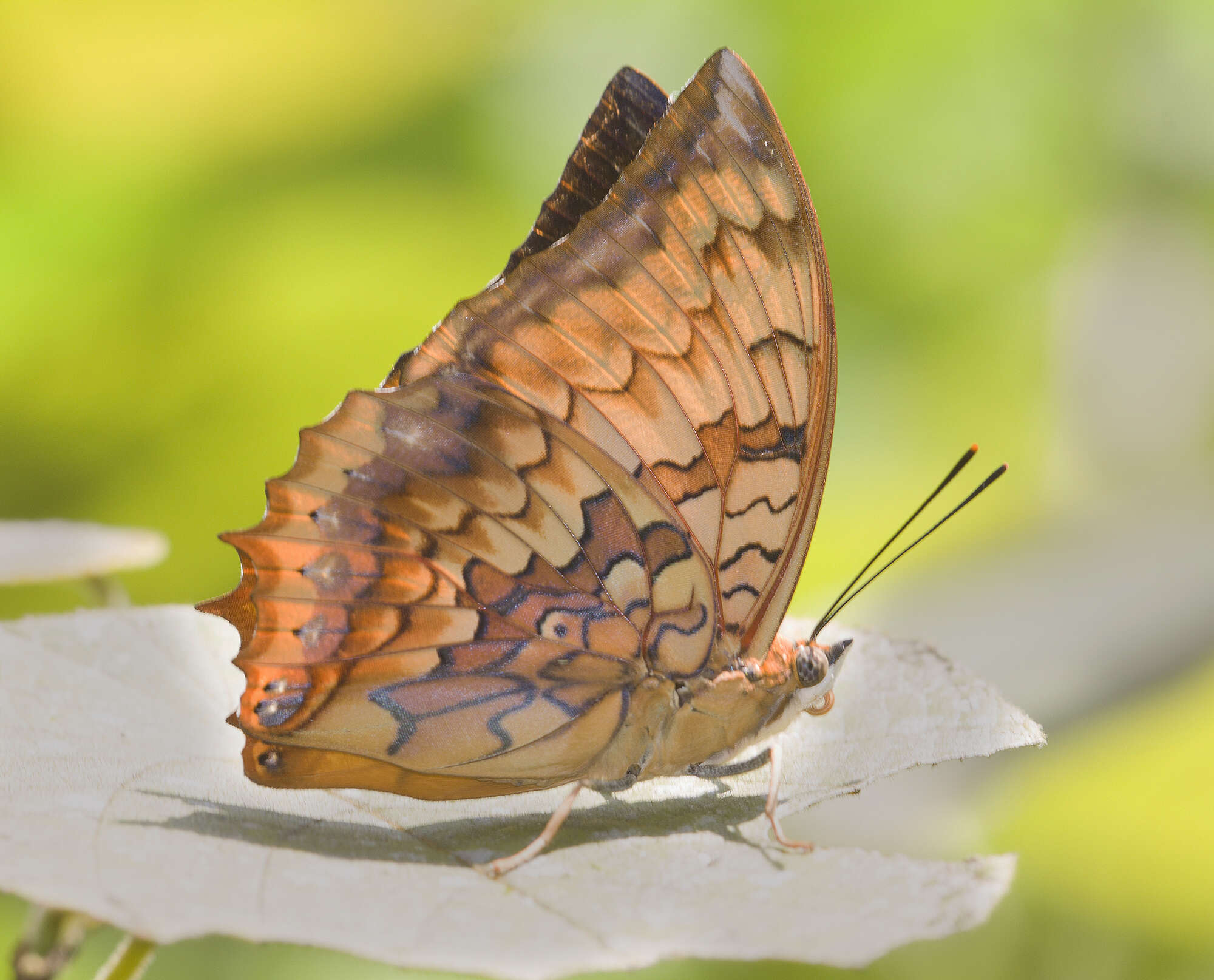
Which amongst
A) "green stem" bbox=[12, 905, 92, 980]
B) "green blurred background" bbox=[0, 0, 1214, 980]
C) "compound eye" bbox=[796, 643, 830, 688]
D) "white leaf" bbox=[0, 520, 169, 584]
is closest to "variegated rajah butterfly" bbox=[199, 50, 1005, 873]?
"compound eye" bbox=[796, 643, 830, 688]

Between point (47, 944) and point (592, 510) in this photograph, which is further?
point (592, 510)

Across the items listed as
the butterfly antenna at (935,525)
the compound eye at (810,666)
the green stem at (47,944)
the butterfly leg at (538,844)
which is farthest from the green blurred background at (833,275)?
the green stem at (47,944)

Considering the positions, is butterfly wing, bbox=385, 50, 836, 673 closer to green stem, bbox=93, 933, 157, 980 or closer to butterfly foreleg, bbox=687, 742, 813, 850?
butterfly foreleg, bbox=687, 742, 813, 850

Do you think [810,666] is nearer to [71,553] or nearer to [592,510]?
[592,510]

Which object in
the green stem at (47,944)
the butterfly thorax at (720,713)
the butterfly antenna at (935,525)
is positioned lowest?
the green stem at (47,944)

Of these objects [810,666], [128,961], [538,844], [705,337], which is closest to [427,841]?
[538,844]

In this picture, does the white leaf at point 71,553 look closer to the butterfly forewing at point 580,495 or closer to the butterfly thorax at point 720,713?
the butterfly forewing at point 580,495
